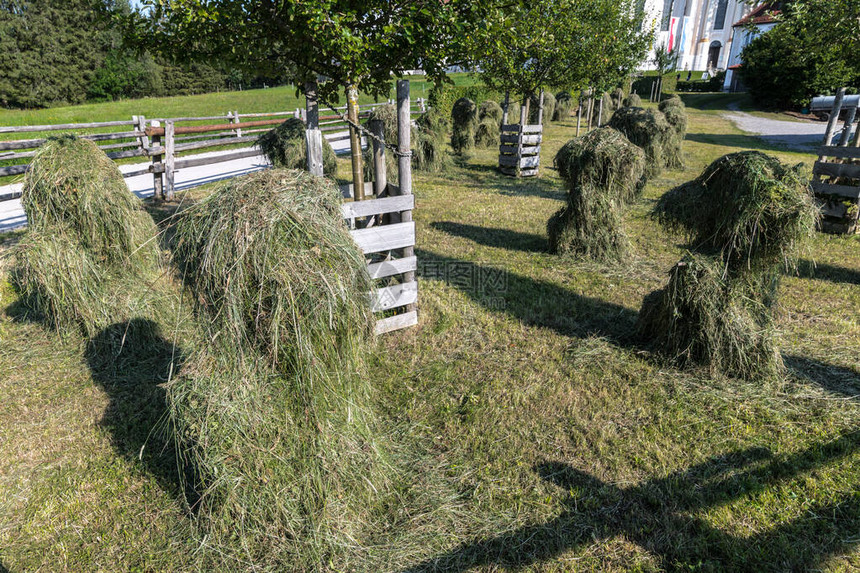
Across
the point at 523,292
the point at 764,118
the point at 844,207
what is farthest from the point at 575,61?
the point at 764,118

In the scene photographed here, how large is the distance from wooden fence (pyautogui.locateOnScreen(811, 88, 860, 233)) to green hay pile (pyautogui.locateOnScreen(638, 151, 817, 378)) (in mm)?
5310

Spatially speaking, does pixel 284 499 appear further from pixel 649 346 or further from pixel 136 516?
pixel 649 346

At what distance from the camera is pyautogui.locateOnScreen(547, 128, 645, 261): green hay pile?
677 centimetres

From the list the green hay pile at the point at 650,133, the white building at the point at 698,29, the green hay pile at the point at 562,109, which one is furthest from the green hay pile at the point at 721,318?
the white building at the point at 698,29

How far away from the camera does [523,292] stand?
6301 mm

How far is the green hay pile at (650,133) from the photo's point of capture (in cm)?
1237

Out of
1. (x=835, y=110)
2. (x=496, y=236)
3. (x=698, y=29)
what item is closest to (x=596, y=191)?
(x=496, y=236)

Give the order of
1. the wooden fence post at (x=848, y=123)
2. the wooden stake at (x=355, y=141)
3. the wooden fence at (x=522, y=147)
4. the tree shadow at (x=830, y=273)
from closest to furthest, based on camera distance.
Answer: the wooden stake at (x=355, y=141)
the tree shadow at (x=830, y=273)
the wooden fence post at (x=848, y=123)
the wooden fence at (x=522, y=147)

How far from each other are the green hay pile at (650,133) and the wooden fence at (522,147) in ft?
7.60

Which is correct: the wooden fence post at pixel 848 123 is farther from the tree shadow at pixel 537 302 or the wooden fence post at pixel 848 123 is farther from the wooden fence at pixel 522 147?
the wooden fence at pixel 522 147

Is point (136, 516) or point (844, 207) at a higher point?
point (844, 207)

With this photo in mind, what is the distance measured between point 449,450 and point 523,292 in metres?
3.15

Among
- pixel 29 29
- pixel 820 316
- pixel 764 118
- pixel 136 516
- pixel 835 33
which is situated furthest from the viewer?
pixel 29 29

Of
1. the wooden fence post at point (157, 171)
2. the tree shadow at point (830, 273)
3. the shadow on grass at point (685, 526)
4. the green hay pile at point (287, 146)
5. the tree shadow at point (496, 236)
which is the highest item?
the green hay pile at point (287, 146)
